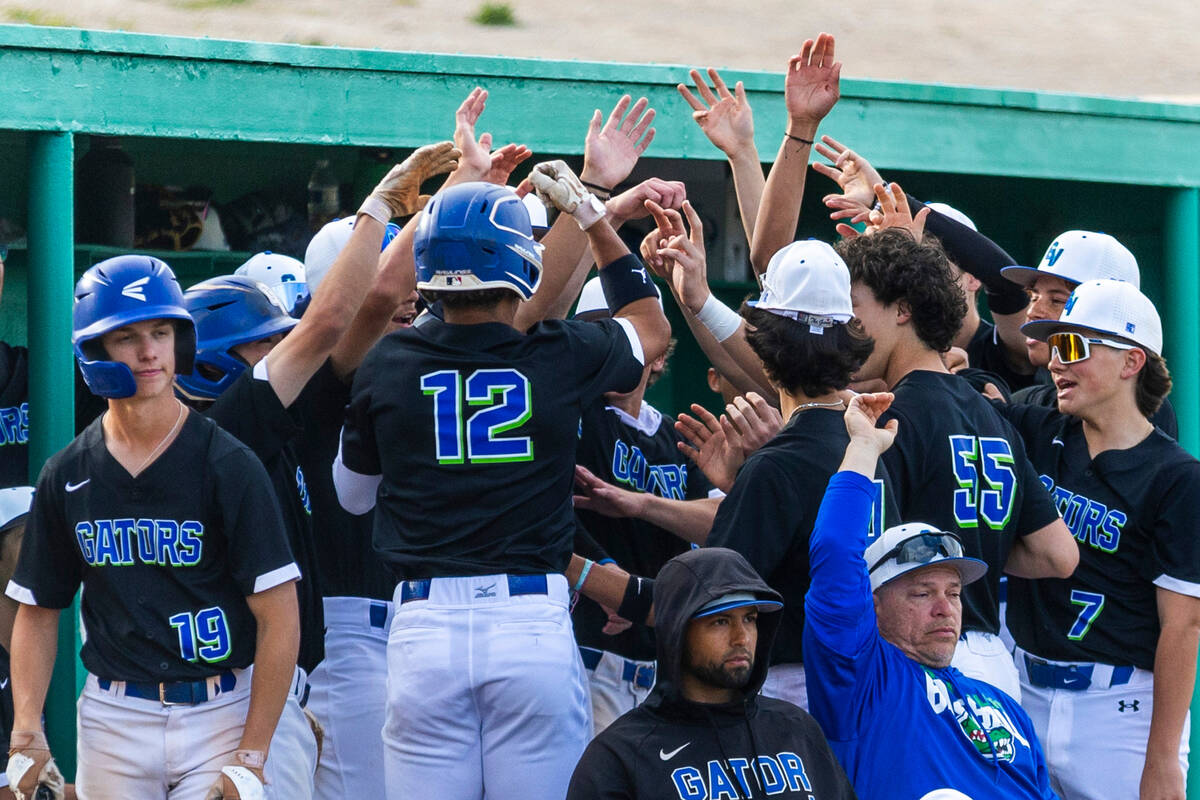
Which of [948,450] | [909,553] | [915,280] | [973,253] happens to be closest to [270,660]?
[909,553]

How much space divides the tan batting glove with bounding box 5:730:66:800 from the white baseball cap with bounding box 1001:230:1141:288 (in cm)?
305

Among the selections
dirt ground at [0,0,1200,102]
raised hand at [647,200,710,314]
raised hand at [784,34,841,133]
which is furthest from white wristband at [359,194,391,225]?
dirt ground at [0,0,1200,102]

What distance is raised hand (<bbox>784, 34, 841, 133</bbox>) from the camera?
4.46 meters

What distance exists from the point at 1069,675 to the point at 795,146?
1700 millimetres

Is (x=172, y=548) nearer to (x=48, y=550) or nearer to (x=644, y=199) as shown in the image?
(x=48, y=550)

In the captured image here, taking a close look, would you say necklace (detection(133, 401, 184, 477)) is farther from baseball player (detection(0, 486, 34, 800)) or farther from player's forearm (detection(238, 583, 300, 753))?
baseball player (detection(0, 486, 34, 800))

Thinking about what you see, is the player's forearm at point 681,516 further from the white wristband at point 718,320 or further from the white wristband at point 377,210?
the white wristband at point 377,210

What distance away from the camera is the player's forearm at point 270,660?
10.5 ft

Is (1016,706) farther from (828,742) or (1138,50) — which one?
(1138,50)

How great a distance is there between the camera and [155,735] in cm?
324

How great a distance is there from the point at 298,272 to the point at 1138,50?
1815 centimetres

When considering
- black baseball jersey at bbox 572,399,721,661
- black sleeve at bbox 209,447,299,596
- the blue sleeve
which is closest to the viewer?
the blue sleeve

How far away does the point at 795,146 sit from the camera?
4391 millimetres

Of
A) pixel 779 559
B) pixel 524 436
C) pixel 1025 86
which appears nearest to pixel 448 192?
pixel 524 436
